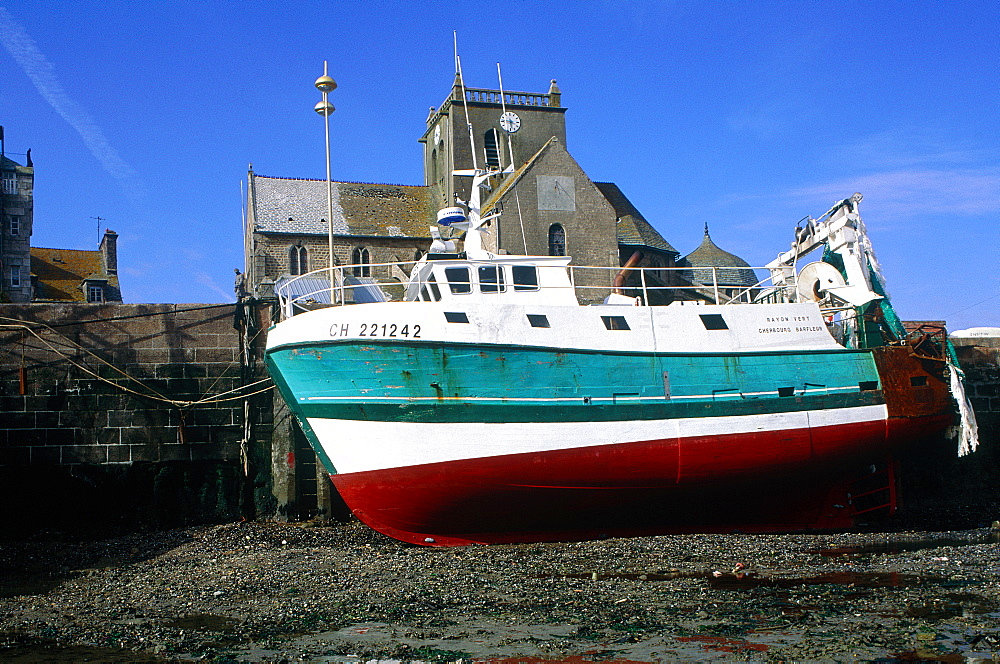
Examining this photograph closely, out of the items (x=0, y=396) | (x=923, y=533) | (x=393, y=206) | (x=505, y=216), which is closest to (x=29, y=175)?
(x=393, y=206)

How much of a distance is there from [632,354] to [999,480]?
10072mm

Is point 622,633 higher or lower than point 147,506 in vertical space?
lower

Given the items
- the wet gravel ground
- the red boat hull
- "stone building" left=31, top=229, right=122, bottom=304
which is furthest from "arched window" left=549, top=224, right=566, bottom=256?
"stone building" left=31, top=229, right=122, bottom=304

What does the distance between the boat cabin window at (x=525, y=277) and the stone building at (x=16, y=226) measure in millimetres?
41240

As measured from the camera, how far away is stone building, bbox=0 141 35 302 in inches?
1849

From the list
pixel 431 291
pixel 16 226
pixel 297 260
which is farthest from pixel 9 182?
pixel 431 291

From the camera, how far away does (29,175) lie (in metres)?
50.1

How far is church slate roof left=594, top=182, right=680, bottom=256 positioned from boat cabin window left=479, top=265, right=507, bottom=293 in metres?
18.7

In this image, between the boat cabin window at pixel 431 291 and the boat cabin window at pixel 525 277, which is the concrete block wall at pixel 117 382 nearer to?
the boat cabin window at pixel 431 291

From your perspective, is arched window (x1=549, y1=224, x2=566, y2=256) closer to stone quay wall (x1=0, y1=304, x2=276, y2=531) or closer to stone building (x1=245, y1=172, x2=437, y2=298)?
stone building (x1=245, y1=172, x2=437, y2=298)

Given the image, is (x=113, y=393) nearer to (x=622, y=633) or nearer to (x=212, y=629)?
(x=212, y=629)

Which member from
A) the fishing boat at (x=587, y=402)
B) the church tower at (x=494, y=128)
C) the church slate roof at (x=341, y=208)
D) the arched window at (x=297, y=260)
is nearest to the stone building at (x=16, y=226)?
the church slate roof at (x=341, y=208)

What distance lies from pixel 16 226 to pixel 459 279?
44.6 m

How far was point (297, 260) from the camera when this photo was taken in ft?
121
